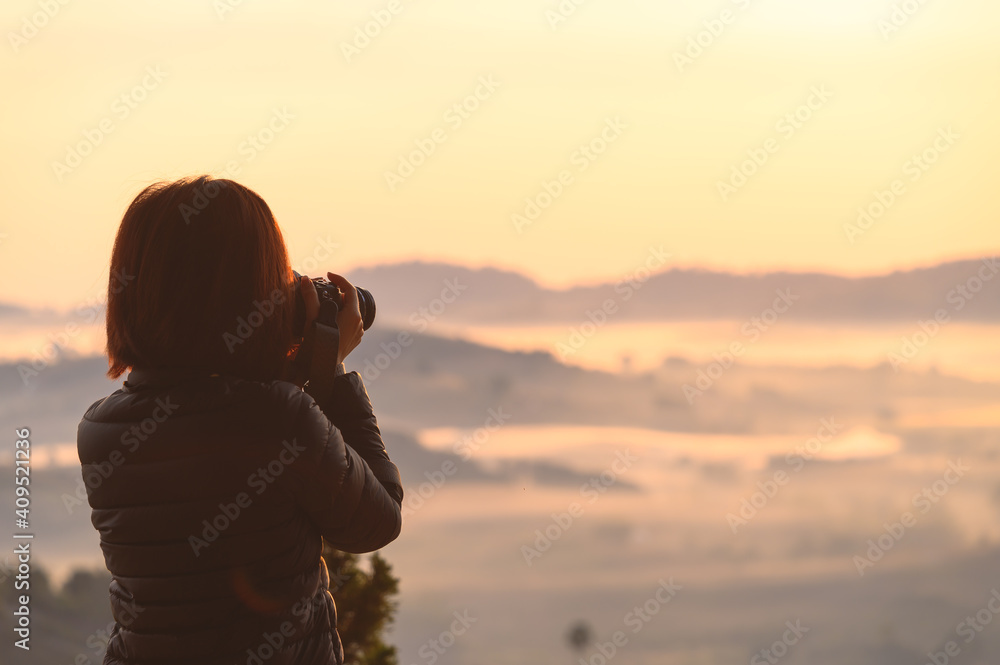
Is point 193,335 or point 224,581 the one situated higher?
point 193,335

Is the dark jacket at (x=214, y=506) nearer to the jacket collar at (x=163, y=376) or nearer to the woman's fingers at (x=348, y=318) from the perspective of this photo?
the jacket collar at (x=163, y=376)

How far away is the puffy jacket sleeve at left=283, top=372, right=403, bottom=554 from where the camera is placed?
42.8 inches

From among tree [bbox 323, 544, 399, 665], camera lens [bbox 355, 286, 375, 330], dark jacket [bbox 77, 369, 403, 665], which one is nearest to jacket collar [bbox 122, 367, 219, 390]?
dark jacket [bbox 77, 369, 403, 665]

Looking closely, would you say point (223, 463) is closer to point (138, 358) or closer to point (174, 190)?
point (138, 358)

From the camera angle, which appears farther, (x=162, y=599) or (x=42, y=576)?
(x=42, y=576)

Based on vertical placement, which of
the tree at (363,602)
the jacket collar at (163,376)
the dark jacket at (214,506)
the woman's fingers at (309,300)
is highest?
the woman's fingers at (309,300)

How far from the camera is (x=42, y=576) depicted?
3482 millimetres

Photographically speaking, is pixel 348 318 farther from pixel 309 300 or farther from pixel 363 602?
pixel 363 602

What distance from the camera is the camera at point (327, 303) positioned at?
1186 mm

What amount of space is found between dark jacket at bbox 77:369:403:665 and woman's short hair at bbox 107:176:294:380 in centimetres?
4

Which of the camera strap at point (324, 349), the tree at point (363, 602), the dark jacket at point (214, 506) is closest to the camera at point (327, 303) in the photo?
the camera strap at point (324, 349)

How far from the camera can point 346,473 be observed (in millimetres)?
1110

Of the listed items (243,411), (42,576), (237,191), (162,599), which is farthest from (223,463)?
(42,576)

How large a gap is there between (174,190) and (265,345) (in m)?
0.23
